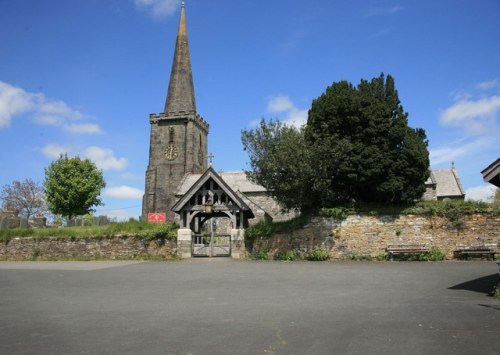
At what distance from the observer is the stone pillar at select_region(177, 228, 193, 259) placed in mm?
22406

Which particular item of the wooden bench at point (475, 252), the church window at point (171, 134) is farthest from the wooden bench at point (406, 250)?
the church window at point (171, 134)

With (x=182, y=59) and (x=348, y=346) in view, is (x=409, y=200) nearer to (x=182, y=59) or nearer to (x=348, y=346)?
(x=348, y=346)

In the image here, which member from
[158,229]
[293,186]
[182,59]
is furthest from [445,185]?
[182,59]

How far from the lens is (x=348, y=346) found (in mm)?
5656

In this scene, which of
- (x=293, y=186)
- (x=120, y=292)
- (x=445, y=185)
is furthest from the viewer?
(x=445, y=185)

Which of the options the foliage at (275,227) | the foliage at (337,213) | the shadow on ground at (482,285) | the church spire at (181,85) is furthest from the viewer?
the church spire at (181,85)

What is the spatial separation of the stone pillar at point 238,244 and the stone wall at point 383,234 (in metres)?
1.71

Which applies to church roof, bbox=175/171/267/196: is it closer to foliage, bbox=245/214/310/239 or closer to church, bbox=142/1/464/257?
church, bbox=142/1/464/257

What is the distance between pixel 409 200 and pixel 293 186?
235 inches

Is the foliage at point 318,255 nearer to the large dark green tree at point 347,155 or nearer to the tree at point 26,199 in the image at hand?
the large dark green tree at point 347,155

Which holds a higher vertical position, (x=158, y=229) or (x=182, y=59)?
(x=182, y=59)

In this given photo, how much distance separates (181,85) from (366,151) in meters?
39.5

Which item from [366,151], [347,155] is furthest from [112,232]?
[366,151]

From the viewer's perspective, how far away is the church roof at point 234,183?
46625mm
